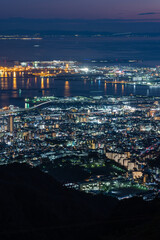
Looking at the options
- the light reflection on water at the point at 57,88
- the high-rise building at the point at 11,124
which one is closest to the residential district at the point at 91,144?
the high-rise building at the point at 11,124

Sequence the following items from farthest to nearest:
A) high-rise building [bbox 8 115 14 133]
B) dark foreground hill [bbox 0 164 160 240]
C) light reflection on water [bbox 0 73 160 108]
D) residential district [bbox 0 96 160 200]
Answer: light reflection on water [bbox 0 73 160 108] < high-rise building [bbox 8 115 14 133] < residential district [bbox 0 96 160 200] < dark foreground hill [bbox 0 164 160 240]

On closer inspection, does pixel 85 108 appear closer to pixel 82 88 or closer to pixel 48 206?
pixel 82 88

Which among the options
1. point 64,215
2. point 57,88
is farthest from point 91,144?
point 57,88

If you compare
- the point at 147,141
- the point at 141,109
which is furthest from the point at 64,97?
the point at 147,141

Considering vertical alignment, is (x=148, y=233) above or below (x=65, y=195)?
above

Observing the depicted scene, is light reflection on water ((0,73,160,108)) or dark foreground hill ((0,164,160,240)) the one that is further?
light reflection on water ((0,73,160,108))

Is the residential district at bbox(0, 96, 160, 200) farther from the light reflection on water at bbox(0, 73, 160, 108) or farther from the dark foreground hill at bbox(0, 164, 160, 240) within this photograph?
the light reflection on water at bbox(0, 73, 160, 108)

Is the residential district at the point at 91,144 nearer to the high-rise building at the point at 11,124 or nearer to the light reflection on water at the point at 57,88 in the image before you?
the high-rise building at the point at 11,124

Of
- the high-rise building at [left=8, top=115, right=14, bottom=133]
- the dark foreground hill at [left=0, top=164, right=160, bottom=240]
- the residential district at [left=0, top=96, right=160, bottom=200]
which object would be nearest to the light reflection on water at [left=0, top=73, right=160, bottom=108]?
the residential district at [left=0, top=96, right=160, bottom=200]

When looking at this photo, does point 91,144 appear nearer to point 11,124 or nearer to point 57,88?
point 11,124
